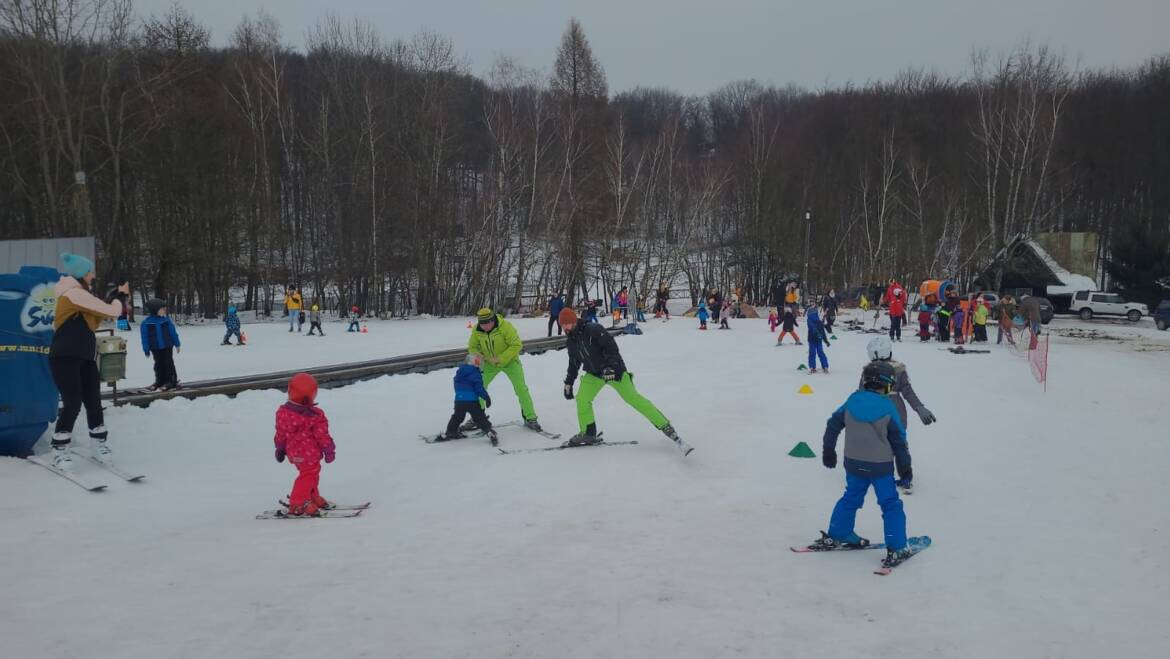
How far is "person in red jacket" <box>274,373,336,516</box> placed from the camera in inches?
252

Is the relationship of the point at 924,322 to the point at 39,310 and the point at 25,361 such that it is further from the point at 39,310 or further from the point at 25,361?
the point at 25,361

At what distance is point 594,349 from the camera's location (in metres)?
9.13

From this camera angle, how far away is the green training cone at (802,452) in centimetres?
932

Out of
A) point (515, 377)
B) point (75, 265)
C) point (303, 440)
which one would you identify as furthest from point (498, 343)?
point (75, 265)

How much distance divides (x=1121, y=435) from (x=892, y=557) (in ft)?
25.6

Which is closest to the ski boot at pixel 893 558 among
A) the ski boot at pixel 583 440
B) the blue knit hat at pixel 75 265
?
the ski boot at pixel 583 440

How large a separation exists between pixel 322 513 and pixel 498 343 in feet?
13.0

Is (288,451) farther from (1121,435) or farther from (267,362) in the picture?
(267,362)

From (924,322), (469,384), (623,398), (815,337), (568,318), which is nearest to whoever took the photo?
(568,318)

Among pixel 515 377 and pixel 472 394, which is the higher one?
pixel 515 377

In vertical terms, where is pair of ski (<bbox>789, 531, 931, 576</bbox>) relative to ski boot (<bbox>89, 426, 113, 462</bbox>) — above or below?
below

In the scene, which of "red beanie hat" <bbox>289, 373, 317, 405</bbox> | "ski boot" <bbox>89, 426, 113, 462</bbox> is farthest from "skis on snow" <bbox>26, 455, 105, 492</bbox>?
"red beanie hat" <bbox>289, 373, 317, 405</bbox>

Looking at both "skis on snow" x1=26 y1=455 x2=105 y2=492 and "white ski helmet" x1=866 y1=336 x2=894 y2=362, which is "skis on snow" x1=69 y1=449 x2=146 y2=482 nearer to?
"skis on snow" x1=26 y1=455 x2=105 y2=492

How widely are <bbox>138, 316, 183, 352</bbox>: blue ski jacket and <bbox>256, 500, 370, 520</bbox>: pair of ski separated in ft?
23.1
